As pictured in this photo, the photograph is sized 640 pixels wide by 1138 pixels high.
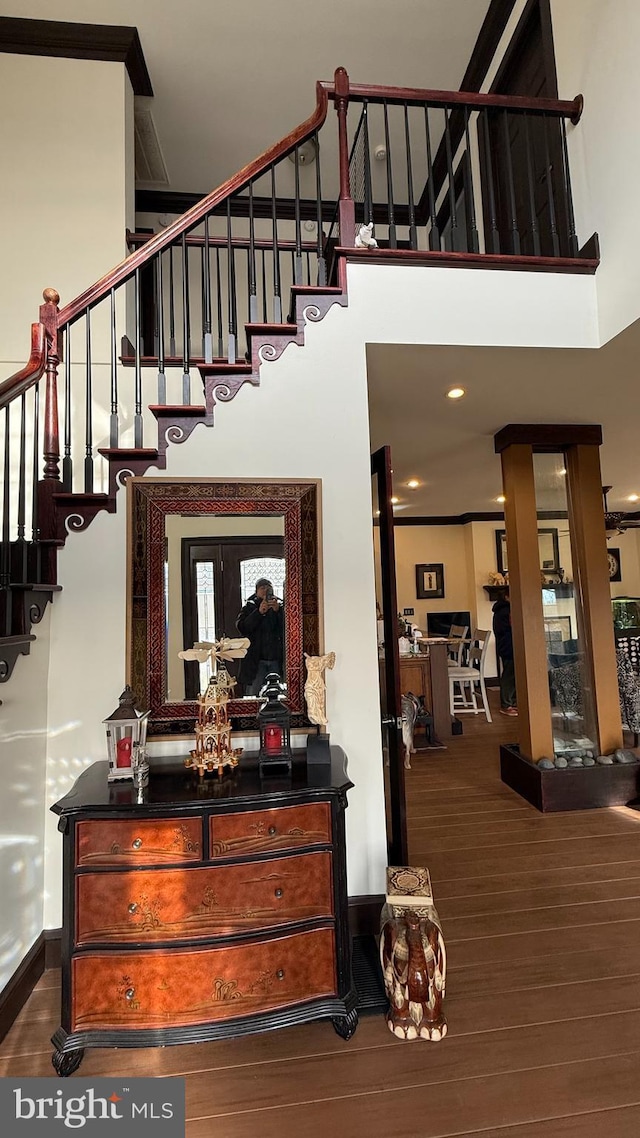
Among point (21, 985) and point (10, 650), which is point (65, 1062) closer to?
point (21, 985)

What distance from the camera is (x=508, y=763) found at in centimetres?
447

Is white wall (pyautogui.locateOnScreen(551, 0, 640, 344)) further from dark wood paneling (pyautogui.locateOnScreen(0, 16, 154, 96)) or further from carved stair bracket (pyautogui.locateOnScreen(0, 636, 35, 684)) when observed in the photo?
carved stair bracket (pyautogui.locateOnScreen(0, 636, 35, 684))

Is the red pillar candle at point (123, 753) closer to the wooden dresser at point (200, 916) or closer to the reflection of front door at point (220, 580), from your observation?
the wooden dresser at point (200, 916)

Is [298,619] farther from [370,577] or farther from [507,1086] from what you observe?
[507,1086]

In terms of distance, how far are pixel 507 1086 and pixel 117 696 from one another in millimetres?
1979

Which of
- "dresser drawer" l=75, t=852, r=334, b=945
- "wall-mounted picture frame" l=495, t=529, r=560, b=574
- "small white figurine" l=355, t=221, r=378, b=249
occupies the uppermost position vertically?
"small white figurine" l=355, t=221, r=378, b=249

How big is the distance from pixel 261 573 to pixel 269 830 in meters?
A: 1.11

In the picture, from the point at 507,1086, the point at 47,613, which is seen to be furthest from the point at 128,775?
the point at 507,1086

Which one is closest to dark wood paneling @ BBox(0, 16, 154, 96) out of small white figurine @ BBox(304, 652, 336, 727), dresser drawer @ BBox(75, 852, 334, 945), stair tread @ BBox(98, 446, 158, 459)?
stair tread @ BBox(98, 446, 158, 459)

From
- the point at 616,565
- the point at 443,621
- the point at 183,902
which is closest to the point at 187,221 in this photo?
the point at 183,902

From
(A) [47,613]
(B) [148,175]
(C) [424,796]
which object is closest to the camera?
(A) [47,613]

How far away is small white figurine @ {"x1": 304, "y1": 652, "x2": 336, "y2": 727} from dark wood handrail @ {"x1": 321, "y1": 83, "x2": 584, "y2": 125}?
9.03 feet

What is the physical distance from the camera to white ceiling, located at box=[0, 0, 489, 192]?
357 cm

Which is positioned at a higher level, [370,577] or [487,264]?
[487,264]
